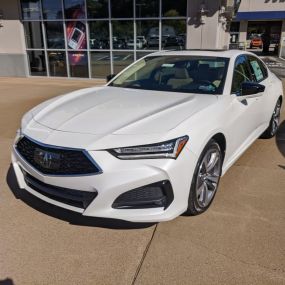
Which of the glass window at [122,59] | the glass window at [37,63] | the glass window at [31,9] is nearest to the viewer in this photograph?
the glass window at [122,59]

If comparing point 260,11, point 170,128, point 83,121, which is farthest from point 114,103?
point 260,11

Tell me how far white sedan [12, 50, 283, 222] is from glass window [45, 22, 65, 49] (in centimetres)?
981

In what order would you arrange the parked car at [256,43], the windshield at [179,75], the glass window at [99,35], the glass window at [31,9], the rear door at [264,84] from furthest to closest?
the parked car at [256,43]
the glass window at [31,9]
the glass window at [99,35]
the rear door at [264,84]
the windshield at [179,75]

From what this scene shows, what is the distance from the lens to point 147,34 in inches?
473

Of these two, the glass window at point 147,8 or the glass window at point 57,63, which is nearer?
the glass window at point 147,8

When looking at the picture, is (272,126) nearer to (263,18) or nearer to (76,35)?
(76,35)

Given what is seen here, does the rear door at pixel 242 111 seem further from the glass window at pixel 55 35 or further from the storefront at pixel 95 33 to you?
the glass window at pixel 55 35

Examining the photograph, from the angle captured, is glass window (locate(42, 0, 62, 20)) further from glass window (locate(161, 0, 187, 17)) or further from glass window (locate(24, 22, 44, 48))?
glass window (locate(161, 0, 187, 17))

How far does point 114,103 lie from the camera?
11.5 feet

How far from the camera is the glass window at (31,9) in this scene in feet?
42.1

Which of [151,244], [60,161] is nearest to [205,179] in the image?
[151,244]

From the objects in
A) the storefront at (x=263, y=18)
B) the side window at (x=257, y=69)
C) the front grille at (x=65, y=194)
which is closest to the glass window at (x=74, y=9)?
the side window at (x=257, y=69)

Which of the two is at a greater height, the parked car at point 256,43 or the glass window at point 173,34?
the glass window at point 173,34

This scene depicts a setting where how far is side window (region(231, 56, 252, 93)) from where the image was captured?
12.7 ft
